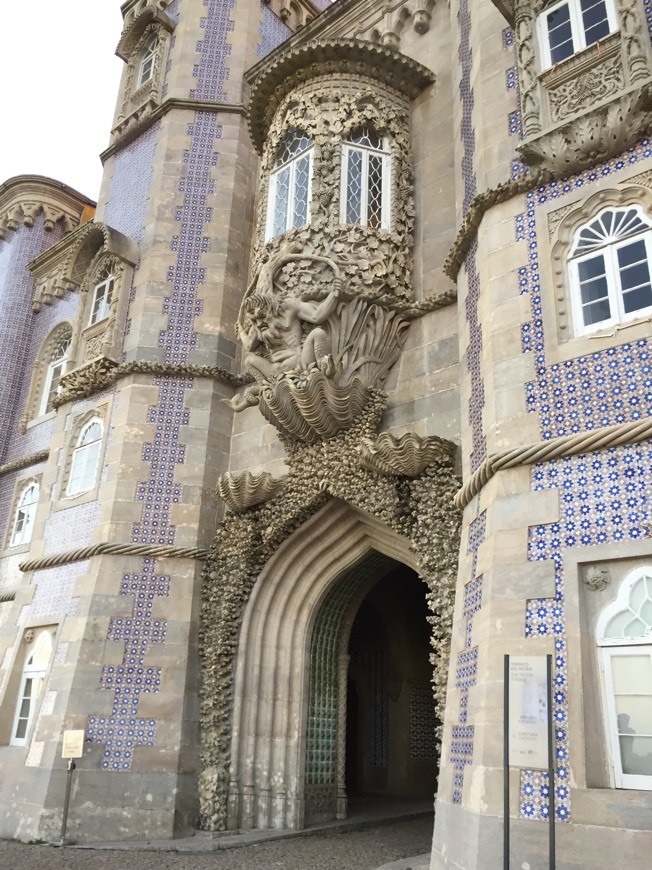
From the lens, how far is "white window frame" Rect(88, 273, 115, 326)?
14.6 metres

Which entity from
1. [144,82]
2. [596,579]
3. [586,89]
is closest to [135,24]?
[144,82]

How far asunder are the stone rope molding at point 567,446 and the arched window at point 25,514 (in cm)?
1196

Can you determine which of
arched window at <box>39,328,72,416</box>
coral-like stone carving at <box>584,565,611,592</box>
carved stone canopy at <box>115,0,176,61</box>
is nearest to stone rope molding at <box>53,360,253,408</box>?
arched window at <box>39,328,72,416</box>

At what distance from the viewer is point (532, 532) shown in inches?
275

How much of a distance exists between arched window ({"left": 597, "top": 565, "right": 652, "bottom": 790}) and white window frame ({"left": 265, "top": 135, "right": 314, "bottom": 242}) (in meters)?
7.66

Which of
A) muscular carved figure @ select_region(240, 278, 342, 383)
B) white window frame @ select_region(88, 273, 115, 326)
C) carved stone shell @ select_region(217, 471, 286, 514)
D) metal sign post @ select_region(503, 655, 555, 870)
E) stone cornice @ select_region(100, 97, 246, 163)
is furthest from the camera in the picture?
stone cornice @ select_region(100, 97, 246, 163)

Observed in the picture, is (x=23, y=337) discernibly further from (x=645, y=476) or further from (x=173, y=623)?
(x=645, y=476)

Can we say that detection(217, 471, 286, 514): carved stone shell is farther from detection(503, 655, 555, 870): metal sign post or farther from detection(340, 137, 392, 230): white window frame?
detection(503, 655, 555, 870): metal sign post

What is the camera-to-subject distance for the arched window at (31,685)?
11.7m

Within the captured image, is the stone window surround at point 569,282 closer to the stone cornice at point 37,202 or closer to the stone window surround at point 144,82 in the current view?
the stone window surround at point 144,82

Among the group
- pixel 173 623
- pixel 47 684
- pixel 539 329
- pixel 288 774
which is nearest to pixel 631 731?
pixel 539 329

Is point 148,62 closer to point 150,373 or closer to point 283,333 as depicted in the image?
point 150,373

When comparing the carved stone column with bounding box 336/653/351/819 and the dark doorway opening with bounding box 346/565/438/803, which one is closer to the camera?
the carved stone column with bounding box 336/653/351/819

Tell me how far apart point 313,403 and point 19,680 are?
21.0 ft
